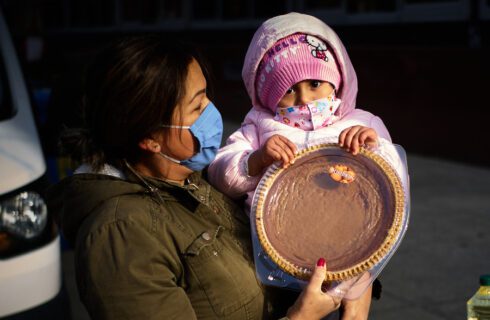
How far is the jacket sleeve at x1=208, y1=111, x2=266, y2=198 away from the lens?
2363 mm

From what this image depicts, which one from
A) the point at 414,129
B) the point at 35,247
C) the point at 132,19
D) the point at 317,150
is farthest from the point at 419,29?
the point at 132,19

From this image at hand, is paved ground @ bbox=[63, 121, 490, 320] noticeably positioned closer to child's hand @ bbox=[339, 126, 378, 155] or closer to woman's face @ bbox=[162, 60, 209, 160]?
child's hand @ bbox=[339, 126, 378, 155]

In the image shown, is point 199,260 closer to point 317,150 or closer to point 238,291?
point 238,291

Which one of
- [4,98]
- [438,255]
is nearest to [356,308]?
[4,98]

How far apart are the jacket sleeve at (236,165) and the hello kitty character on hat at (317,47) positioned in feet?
0.99

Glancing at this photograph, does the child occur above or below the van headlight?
above

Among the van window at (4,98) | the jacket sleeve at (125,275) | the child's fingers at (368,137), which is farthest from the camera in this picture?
the van window at (4,98)

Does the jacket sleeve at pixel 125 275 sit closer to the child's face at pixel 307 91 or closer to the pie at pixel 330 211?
the pie at pixel 330 211

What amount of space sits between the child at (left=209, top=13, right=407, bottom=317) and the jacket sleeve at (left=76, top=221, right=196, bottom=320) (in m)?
0.45

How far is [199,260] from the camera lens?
A: 81.7 inches

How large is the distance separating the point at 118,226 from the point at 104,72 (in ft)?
1.28

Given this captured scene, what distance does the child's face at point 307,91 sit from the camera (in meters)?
2.45

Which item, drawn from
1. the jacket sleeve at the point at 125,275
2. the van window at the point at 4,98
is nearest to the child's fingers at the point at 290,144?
the jacket sleeve at the point at 125,275

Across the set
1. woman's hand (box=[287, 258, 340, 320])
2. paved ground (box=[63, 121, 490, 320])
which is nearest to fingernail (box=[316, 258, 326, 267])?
woman's hand (box=[287, 258, 340, 320])
